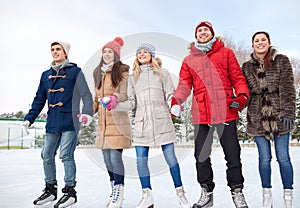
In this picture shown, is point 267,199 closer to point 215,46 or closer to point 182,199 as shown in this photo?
point 182,199

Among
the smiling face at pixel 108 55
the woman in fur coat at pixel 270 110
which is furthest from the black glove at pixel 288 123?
Answer: the smiling face at pixel 108 55

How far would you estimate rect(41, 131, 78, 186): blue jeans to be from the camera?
7.92 feet

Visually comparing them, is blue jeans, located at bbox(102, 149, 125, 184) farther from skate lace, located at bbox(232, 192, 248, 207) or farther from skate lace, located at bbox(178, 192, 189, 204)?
skate lace, located at bbox(232, 192, 248, 207)

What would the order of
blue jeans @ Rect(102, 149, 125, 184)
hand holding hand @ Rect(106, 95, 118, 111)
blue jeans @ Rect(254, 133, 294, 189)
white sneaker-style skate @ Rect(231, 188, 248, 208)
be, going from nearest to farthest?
white sneaker-style skate @ Rect(231, 188, 248, 208) → blue jeans @ Rect(254, 133, 294, 189) → hand holding hand @ Rect(106, 95, 118, 111) → blue jeans @ Rect(102, 149, 125, 184)

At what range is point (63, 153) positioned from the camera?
2.41 m

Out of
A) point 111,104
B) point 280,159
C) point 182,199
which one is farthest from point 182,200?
point 111,104

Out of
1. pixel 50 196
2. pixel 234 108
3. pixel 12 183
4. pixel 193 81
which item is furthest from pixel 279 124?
pixel 12 183

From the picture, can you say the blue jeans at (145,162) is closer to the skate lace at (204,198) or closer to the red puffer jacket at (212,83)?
the skate lace at (204,198)

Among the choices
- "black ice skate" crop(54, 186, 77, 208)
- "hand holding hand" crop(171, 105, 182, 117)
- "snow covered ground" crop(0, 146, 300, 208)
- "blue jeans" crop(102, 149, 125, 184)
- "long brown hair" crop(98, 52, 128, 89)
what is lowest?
"snow covered ground" crop(0, 146, 300, 208)

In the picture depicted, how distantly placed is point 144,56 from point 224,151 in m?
0.89

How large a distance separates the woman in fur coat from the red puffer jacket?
0.49 feet

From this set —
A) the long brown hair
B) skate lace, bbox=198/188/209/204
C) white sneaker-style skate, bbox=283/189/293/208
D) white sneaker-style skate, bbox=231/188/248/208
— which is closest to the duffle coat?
the long brown hair

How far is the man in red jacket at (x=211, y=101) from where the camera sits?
2.08 meters

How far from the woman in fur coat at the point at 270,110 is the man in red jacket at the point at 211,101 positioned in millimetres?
144
